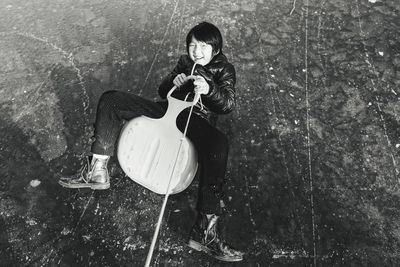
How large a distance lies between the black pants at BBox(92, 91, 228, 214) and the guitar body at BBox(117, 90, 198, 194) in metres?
0.09

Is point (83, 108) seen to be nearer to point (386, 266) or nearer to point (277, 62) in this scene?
point (277, 62)

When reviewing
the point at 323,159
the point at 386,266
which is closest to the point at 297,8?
the point at 323,159

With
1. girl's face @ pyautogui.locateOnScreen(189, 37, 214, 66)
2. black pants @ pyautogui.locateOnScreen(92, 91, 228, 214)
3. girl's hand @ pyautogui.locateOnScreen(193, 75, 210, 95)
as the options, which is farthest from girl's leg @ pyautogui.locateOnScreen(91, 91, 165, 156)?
girl's face @ pyautogui.locateOnScreen(189, 37, 214, 66)

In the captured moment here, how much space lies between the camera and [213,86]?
1949 millimetres

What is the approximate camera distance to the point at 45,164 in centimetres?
234

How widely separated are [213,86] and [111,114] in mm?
637

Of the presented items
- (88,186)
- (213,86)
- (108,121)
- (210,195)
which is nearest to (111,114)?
(108,121)

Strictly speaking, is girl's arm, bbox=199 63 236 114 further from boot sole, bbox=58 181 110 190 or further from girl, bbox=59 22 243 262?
boot sole, bbox=58 181 110 190

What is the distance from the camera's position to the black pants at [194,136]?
5.96ft

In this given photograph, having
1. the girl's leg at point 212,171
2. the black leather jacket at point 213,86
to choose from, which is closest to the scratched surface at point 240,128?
the girl's leg at point 212,171

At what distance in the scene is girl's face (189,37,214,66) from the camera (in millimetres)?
2100

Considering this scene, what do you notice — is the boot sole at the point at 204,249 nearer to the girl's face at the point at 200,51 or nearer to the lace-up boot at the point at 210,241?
→ the lace-up boot at the point at 210,241

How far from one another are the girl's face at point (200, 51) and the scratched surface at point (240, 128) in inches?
23.8

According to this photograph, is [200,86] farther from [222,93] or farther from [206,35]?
[206,35]
